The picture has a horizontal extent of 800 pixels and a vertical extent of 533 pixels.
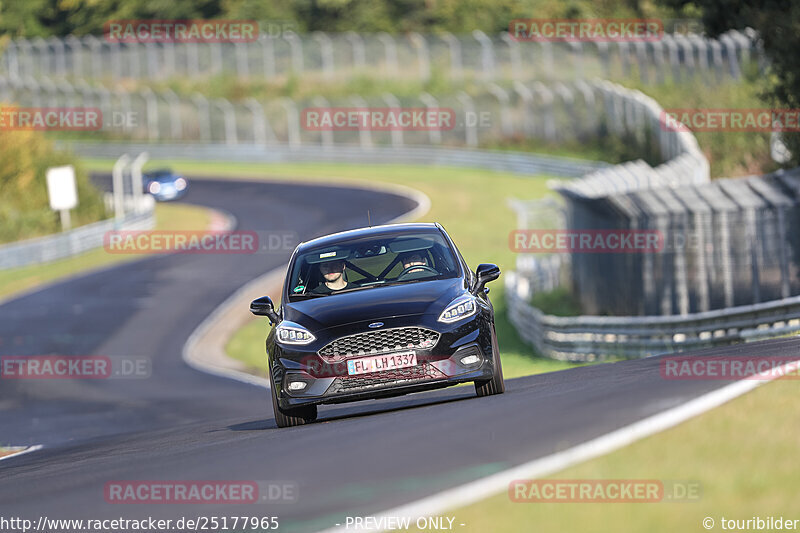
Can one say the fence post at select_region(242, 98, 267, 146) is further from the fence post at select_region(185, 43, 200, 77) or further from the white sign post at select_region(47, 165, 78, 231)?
the white sign post at select_region(47, 165, 78, 231)

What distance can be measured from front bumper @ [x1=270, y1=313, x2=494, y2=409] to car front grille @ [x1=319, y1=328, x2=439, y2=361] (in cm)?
3

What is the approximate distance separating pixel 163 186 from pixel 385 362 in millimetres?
49469

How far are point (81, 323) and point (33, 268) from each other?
34.5 ft

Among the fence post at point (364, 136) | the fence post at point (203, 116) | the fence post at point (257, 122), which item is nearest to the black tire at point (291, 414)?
the fence post at point (364, 136)

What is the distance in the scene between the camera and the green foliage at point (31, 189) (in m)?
47.7

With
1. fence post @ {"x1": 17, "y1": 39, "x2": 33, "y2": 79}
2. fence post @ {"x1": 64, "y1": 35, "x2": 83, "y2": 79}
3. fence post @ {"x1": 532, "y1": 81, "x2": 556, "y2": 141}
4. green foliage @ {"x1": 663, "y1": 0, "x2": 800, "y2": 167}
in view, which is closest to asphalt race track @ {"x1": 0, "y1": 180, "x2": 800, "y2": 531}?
green foliage @ {"x1": 663, "y1": 0, "x2": 800, "y2": 167}

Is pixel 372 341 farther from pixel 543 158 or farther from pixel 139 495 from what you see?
pixel 543 158

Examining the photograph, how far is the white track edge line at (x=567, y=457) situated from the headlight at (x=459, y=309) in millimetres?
3100

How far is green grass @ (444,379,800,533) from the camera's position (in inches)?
213

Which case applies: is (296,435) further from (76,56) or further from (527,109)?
(76,56)

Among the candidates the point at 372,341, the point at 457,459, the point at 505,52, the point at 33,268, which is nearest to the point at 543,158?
the point at 505,52

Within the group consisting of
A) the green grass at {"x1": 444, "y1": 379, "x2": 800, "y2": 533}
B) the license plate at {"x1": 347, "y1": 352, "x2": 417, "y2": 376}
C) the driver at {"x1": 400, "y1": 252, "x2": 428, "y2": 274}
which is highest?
the driver at {"x1": 400, "y1": 252, "x2": 428, "y2": 274}

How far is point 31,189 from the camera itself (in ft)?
167

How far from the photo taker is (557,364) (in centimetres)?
2122
